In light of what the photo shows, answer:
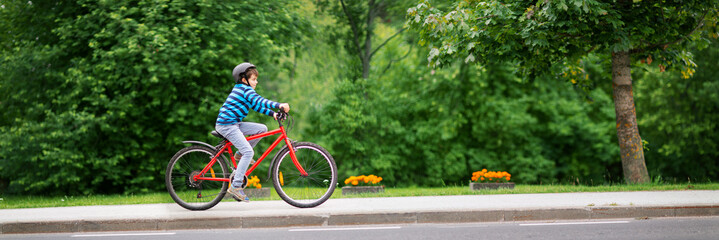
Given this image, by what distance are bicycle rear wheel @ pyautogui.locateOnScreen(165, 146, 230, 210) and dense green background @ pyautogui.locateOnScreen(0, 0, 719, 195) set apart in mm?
5962

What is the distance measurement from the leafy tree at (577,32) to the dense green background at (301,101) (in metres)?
1.38

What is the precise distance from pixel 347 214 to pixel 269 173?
1.20m

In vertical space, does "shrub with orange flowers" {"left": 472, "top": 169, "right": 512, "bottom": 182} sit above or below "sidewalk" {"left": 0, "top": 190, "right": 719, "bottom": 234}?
below

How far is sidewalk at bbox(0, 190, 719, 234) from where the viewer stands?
6414 mm

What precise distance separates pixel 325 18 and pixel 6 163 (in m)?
12.0

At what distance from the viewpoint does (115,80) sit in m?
13.8

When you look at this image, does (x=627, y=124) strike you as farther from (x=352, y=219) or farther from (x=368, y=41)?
(x=368, y=41)

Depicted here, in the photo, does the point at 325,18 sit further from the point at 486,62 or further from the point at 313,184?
the point at 313,184

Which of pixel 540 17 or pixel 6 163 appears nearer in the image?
pixel 540 17

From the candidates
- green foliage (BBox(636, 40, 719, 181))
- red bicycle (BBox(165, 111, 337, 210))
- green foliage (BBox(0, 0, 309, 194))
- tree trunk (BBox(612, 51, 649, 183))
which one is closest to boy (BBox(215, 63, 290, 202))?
red bicycle (BBox(165, 111, 337, 210))

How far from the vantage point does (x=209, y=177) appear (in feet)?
24.0

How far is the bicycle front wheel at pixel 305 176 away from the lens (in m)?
7.05

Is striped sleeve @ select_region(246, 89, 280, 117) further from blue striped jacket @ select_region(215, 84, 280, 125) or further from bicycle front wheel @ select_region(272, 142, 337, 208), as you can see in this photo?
bicycle front wheel @ select_region(272, 142, 337, 208)

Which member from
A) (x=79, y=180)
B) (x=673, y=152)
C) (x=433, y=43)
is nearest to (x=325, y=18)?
(x=79, y=180)
